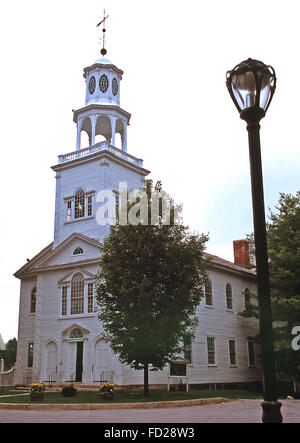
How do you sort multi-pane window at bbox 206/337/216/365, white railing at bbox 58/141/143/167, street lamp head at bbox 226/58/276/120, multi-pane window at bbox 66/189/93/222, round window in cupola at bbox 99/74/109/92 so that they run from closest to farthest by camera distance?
street lamp head at bbox 226/58/276/120 → multi-pane window at bbox 206/337/216/365 → multi-pane window at bbox 66/189/93/222 → white railing at bbox 58/141/143/167 → round window in cupola at bbox 99/74/109/92

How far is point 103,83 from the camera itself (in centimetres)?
3894

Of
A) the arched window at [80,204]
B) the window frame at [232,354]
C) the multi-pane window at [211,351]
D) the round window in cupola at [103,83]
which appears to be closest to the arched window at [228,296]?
the window frame at [232,354]

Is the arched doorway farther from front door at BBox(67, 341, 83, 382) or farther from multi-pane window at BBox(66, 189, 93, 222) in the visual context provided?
multi-pane window at BBox(66, 189, 93, 222)

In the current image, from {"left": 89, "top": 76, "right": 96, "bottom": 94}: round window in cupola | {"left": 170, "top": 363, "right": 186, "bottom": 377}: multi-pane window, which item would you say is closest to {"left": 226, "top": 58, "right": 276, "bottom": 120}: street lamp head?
{"left": 170, "top": 363, "right": 186, "bottom": 377}: multi-pane window

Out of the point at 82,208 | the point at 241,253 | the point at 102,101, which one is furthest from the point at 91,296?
the point at 241,253

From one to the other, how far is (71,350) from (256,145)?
95.0 ft

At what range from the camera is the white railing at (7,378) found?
35156 mm

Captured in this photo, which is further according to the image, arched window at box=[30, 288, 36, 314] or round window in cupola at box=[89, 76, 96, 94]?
round window in cupola at box=[89, 76, 96, 94]

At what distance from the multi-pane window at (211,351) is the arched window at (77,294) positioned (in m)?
8.84

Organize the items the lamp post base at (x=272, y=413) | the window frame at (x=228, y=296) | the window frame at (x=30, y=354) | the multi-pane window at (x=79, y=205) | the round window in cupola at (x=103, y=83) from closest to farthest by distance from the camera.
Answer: the lamp post base at (x=272, y=413) < the multi-pane window at (x=79, y=205) < the window frame at (x=30, y=354) < the window frame at (x=228, y=296) < the round window in cupola at (x=103, y=83)

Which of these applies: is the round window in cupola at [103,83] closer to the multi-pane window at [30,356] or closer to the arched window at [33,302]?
the arched window at [33,302]

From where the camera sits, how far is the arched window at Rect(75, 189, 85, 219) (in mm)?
35938

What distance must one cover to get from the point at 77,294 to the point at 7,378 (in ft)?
27.9

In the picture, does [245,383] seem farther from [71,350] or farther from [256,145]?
[256,145]
